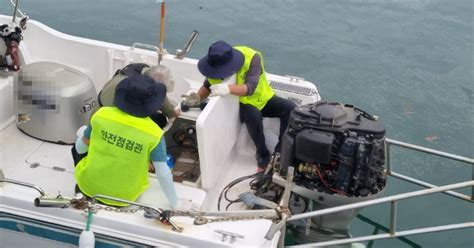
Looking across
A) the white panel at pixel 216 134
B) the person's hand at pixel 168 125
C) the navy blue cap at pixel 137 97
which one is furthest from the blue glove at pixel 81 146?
the person's hand at pixel 168 125

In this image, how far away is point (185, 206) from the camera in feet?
11.5

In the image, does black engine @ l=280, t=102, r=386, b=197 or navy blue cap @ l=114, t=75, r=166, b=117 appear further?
black engine @ l=280, t=102, r=386, b=197

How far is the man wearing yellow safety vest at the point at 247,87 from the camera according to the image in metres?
4.00

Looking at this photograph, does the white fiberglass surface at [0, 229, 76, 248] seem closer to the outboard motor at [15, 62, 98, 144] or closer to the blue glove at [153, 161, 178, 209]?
the blue glove at [153, 161, 178, 209]

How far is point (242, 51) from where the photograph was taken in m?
4.20

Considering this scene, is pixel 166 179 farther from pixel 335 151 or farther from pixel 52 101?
pixel 52 101

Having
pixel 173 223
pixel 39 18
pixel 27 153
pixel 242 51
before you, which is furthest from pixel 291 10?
pixel 173 223

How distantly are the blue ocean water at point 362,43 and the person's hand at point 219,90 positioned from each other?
244 cm

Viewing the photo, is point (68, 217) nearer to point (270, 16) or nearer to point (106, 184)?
point (106, 184)

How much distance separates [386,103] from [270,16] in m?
3.24

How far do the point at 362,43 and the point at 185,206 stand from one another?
21.0ft

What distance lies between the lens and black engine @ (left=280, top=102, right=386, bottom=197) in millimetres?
3641

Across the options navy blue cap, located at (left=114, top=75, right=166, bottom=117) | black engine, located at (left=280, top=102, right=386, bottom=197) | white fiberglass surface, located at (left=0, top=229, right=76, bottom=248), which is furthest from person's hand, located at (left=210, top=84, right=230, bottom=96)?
white fiberglass surface, located at (left=0, top=229, right=76, bottom=248)

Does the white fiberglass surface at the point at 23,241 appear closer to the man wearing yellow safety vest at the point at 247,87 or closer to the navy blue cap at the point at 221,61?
the man wearing yellow safety vest at the point at 247,87
